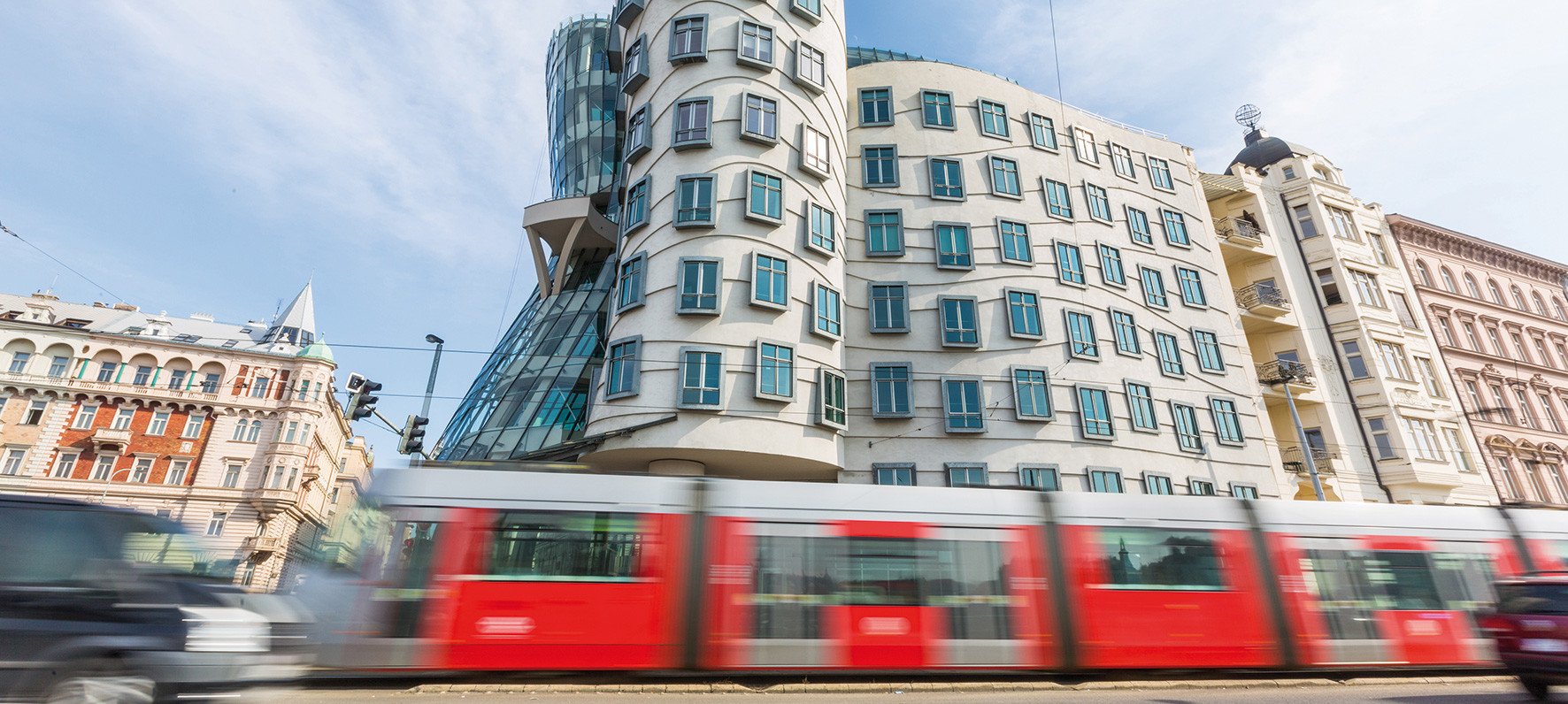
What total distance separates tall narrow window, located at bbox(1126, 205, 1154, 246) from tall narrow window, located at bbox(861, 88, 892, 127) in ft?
38.9

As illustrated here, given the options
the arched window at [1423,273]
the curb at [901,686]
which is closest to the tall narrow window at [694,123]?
the curb at [901,686]

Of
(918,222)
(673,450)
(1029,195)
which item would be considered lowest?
(673,450)

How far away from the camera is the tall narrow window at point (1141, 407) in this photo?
81.9 feet

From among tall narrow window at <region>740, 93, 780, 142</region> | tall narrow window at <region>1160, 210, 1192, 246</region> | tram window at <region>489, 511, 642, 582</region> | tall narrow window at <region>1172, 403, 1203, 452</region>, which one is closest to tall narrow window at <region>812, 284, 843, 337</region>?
tall narrow window at <region>740, 93, 780, 142</region>

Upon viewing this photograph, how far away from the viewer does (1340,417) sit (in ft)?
96.7

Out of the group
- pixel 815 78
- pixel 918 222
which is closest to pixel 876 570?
pixel 918 222

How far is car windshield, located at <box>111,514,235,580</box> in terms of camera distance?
18.9ft

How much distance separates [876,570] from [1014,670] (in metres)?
2.70

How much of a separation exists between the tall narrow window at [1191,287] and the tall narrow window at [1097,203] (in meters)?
4.09

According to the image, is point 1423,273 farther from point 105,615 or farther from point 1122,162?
point 105,615

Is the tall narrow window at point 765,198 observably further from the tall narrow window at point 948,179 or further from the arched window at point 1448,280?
the arched window at point 1448,280

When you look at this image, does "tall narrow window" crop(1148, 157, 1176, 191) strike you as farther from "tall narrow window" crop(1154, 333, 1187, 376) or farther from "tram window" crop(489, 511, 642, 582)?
"tram window" crop(489, 511, 642, 582)

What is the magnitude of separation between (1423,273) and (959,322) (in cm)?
3000

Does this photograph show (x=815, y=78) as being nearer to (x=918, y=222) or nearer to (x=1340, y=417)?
(x=918, y=222)
